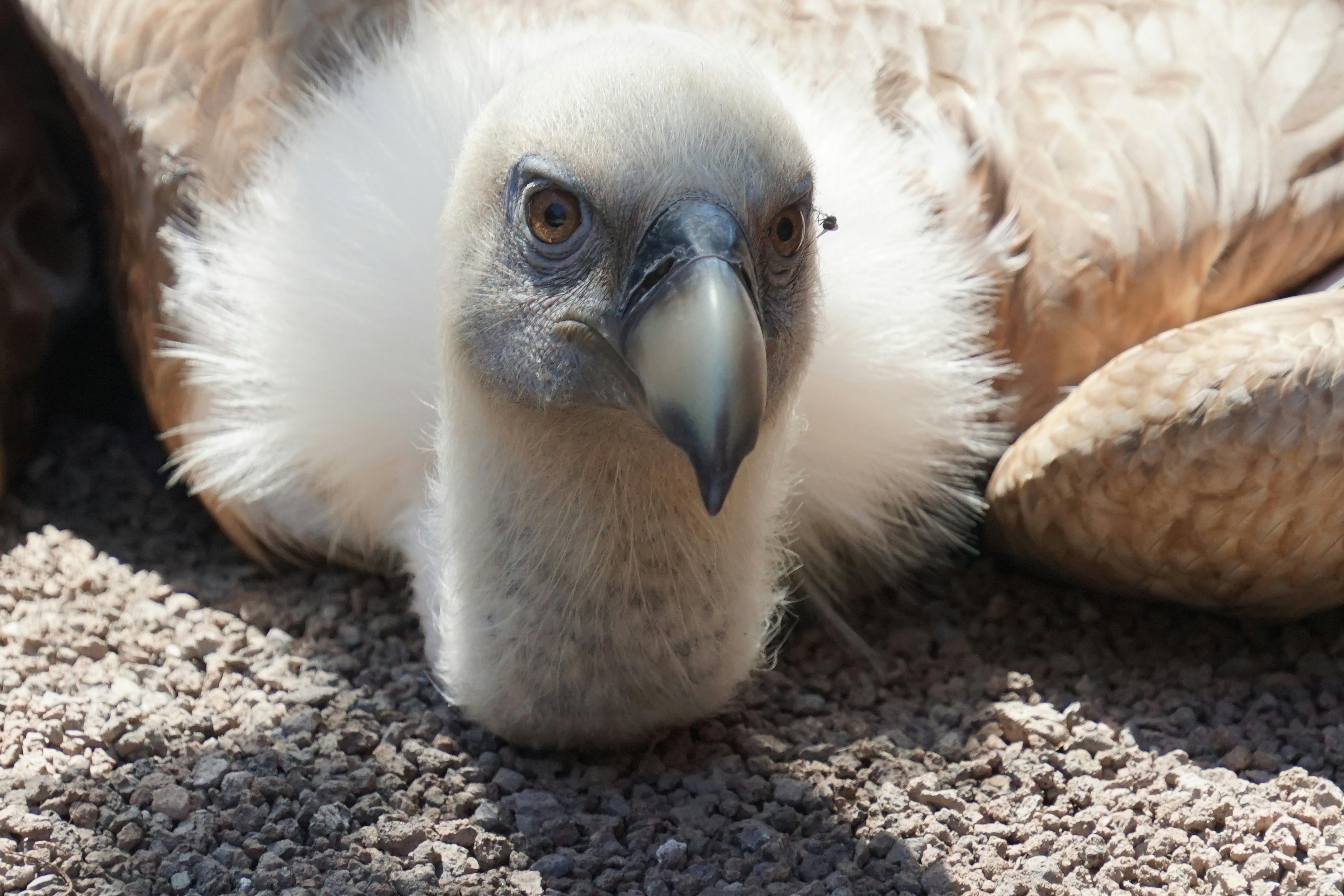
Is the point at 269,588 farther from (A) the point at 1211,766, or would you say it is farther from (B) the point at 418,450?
(A) the point at 1211,766

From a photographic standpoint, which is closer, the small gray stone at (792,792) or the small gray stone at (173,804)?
the small gray stone at (173,804)

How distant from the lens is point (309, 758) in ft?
11.0

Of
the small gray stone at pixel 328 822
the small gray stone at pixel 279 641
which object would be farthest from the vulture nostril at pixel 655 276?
the small gray stone at pixel 279 641

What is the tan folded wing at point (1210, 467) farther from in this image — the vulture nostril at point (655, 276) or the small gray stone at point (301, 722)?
the small gray stone at point (301, 722)

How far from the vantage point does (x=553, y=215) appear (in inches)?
108

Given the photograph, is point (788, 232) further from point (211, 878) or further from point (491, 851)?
point (211, 878)

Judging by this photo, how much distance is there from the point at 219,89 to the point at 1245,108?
268cm

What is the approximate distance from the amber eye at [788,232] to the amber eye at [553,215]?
1.14 feet

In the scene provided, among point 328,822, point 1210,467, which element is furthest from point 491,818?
point 1210,467

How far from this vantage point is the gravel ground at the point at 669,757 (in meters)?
3.05

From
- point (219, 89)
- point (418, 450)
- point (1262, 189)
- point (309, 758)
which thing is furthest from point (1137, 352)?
point (219, 89)

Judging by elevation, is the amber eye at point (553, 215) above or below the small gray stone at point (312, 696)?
above

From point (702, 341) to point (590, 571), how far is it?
0.76 meters

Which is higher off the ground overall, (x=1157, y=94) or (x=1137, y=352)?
(x=1157, y=94)
